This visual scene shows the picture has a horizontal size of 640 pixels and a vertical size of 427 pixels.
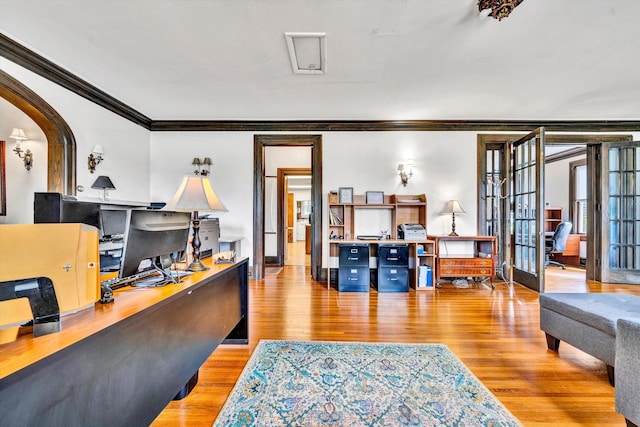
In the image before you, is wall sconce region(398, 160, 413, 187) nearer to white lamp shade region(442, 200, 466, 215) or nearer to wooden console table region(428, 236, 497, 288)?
white lamp shade region(442, 200, 466, 215)

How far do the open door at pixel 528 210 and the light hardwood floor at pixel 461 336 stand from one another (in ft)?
1.03

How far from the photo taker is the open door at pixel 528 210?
12.5ft

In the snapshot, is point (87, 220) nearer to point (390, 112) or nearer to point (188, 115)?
point (188, 115)

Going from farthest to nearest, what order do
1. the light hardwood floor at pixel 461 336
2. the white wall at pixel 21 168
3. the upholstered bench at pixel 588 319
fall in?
1. the white wall at pixel 21 168
2. the upholstered bench at pixel 588 319
3. the light hardwood floor at pixel 461 336

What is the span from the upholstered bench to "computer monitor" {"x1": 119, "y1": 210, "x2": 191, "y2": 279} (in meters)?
2.64

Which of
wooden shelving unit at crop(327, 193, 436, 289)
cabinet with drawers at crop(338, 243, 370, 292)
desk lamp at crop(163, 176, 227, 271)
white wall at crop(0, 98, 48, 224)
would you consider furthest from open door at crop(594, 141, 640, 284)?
white wall at crop(0, 98, 48, 224)

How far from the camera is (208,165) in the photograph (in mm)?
4602

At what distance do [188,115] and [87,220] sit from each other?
261 centimetres

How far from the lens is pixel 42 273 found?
0.80m

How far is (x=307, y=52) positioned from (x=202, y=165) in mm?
2798

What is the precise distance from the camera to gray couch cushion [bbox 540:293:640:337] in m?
1.75

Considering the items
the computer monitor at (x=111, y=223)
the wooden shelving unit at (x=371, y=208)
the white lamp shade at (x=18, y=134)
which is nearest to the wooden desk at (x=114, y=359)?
the computer monitor at (x=111, y=223)

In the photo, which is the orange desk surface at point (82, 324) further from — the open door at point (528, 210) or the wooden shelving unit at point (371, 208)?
the open door at point (528, 210)

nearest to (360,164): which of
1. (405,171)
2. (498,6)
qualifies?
(405,171)
